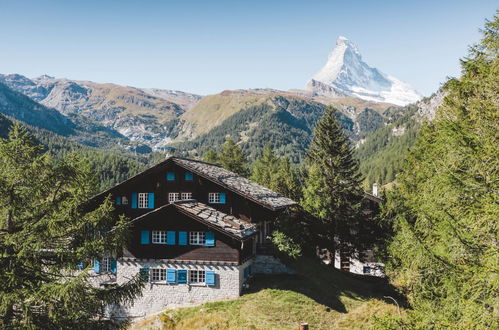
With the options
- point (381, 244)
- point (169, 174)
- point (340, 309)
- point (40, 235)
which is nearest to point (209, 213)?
point (169, 174)

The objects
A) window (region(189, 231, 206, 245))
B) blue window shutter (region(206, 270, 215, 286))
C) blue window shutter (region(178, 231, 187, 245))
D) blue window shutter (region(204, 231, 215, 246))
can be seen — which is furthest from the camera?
blue window shutter (region(178, 231, 187, 245))

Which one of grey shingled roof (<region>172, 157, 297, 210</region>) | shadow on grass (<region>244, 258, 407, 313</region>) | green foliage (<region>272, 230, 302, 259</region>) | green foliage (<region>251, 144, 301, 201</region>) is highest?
grey shingled roof (<region>172, 157, 297, 210</region>)

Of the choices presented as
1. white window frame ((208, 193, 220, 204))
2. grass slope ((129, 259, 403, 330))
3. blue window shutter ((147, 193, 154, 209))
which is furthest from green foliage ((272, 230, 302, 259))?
blue window shutter ((147, 193, 154, 209))

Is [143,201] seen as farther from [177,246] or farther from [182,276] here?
[182,276]

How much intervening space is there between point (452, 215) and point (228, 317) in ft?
60.7

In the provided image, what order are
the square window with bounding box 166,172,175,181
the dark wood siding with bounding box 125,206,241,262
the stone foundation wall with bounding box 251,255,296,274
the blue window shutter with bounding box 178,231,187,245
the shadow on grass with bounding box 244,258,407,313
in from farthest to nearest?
the square window with bounding box 166,172,175,181 < the stone foundation wall with bounding box 251,255,296,274 < the blue window shutter with bounding box 178,231,187,245 < the dark wood siding with bounding box 125,206,241,262 < the shadow on grass with bounding box 244,258,407,313

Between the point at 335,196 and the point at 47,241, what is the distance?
31.4 m

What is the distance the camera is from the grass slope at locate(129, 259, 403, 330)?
25.7 m

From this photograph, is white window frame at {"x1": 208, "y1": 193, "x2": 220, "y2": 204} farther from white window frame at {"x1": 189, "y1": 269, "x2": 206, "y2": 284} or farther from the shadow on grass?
the shadow on grass

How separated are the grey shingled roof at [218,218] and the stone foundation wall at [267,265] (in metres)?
2.62

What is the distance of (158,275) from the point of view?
31.6m

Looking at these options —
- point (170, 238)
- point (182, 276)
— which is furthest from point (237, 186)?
point (182, 276)

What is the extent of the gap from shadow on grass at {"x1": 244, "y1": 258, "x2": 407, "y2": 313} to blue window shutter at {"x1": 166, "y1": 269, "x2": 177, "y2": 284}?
19.2 ft

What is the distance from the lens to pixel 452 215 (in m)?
12.2
